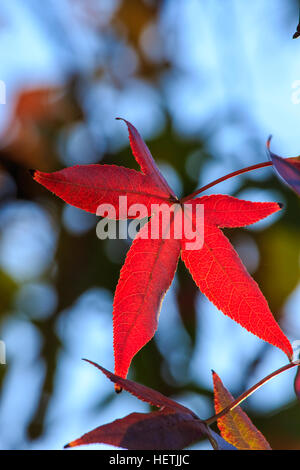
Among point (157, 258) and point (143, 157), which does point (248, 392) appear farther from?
point (143, 157)

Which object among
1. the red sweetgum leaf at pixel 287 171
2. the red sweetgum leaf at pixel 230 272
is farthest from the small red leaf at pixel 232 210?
the red sweetgum leaf at pixel 287 171

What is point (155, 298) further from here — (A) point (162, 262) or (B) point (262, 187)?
(B) point (262, 187)

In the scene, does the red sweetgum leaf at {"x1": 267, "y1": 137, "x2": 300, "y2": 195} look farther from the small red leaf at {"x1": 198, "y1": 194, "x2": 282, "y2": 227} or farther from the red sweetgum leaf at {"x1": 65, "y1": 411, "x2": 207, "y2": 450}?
the red sweetgum leaf at {"x1": 65, "y1": 411, "x2": 207, "y2": 450}

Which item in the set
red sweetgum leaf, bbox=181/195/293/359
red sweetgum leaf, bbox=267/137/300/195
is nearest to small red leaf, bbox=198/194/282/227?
red sweetgum leaf, bbox=181/195/293/359

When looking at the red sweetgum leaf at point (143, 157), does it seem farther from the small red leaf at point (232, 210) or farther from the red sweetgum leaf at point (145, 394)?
the red sweetgum leaf at point (145, 394)

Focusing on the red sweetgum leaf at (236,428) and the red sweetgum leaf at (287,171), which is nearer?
the red sweetgum leaf at (287,171)

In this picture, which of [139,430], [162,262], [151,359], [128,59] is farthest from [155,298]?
[128,59]
